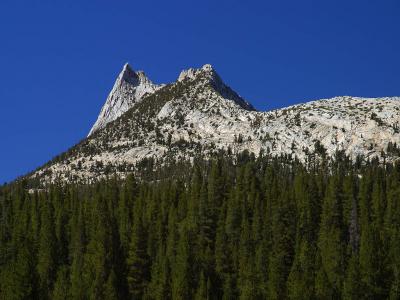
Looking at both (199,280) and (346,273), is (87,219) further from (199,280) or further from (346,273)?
(346,273)

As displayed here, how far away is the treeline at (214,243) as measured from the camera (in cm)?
10188

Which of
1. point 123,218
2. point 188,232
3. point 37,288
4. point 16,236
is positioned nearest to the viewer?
point 37,288

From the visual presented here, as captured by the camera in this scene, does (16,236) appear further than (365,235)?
Yes

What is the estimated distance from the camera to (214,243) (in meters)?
134

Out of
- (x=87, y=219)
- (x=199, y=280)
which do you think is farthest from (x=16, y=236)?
(x=199, y=280)

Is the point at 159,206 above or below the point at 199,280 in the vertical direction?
above

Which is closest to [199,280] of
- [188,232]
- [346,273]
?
[188,232]

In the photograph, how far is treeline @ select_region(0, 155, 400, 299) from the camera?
10188 centimetres

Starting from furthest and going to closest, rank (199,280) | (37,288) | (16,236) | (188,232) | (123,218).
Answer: (123,218)
(16,236)
(188,232)
(199,280)
(37,288)

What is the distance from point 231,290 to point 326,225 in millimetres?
29227

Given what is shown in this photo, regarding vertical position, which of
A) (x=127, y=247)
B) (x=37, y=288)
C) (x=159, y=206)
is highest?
(x=159, y=206)

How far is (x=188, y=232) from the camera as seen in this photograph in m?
120

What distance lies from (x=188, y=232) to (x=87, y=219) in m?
30.8

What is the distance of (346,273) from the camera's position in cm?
10750
